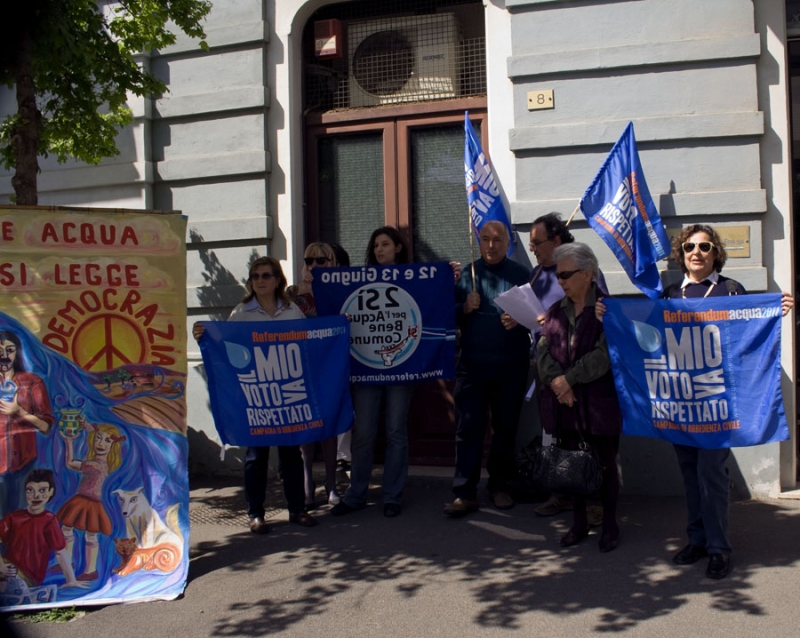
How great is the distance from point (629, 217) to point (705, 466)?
2.16 meters

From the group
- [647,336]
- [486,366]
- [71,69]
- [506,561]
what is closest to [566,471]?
[506,561]

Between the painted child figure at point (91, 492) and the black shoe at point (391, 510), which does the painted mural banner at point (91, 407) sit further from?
the black shoe at point (391, 510)

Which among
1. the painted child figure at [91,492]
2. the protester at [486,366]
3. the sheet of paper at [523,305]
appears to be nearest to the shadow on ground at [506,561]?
the protester at [486,366]

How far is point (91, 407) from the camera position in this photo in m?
4.92

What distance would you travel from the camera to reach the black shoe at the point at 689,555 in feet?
16.3

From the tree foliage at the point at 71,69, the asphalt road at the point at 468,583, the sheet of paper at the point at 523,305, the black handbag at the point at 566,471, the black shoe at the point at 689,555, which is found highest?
the tree foliage at the point at 71,69

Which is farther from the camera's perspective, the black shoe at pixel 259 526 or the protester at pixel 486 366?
the protester at pixel 486 366

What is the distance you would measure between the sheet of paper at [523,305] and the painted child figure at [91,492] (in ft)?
8.42

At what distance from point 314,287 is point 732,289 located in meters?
2.86

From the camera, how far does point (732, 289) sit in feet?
16.1

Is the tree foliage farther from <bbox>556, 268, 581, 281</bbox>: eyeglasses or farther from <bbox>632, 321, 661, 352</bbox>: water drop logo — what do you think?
<bbox>632, 321, 661, 352</bbox>: water drop logo

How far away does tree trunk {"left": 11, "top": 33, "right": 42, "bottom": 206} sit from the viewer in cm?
574

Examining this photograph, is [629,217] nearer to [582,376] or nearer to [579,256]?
[579,256]

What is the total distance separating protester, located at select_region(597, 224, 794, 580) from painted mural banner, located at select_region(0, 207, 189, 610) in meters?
2.70
